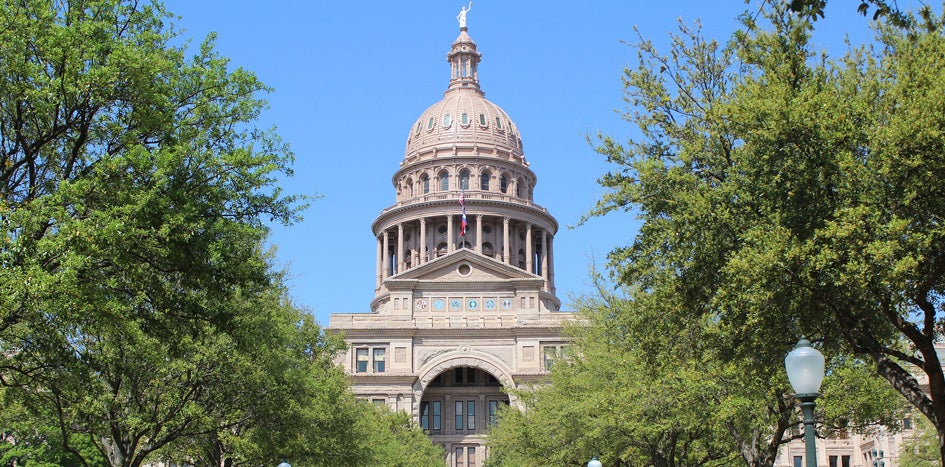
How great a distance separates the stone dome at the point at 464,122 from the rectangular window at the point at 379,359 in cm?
3253

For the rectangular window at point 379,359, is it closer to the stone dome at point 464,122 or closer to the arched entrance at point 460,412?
the arched entrance at point 460,412

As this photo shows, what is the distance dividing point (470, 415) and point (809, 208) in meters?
87.3

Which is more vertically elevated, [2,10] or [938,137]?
[2,10]

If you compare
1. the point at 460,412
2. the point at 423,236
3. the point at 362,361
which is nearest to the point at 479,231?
the point at 423,236

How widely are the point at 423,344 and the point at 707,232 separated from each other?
82.3 m

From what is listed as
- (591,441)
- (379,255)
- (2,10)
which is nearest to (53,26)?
(2,10)

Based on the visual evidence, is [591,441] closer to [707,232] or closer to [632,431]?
[632,431]

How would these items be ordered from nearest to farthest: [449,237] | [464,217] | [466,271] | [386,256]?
Result: [466,271], [464,217], [449,237], [386,256]

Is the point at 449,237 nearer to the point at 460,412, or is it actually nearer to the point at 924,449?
the point at 460,412

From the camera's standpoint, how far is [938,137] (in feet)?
66.9

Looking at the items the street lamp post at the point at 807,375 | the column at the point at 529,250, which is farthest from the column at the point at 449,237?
the street lamp post at the point at 807,375

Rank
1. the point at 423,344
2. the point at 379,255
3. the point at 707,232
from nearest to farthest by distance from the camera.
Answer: the point at 707,232 < the point at 423,344 < the point at 379,255

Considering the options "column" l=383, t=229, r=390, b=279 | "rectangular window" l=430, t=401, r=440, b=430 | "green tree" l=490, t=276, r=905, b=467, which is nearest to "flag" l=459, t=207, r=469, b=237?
"column" l=383, t=229, r=390, b=279

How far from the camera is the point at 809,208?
2234 cm
